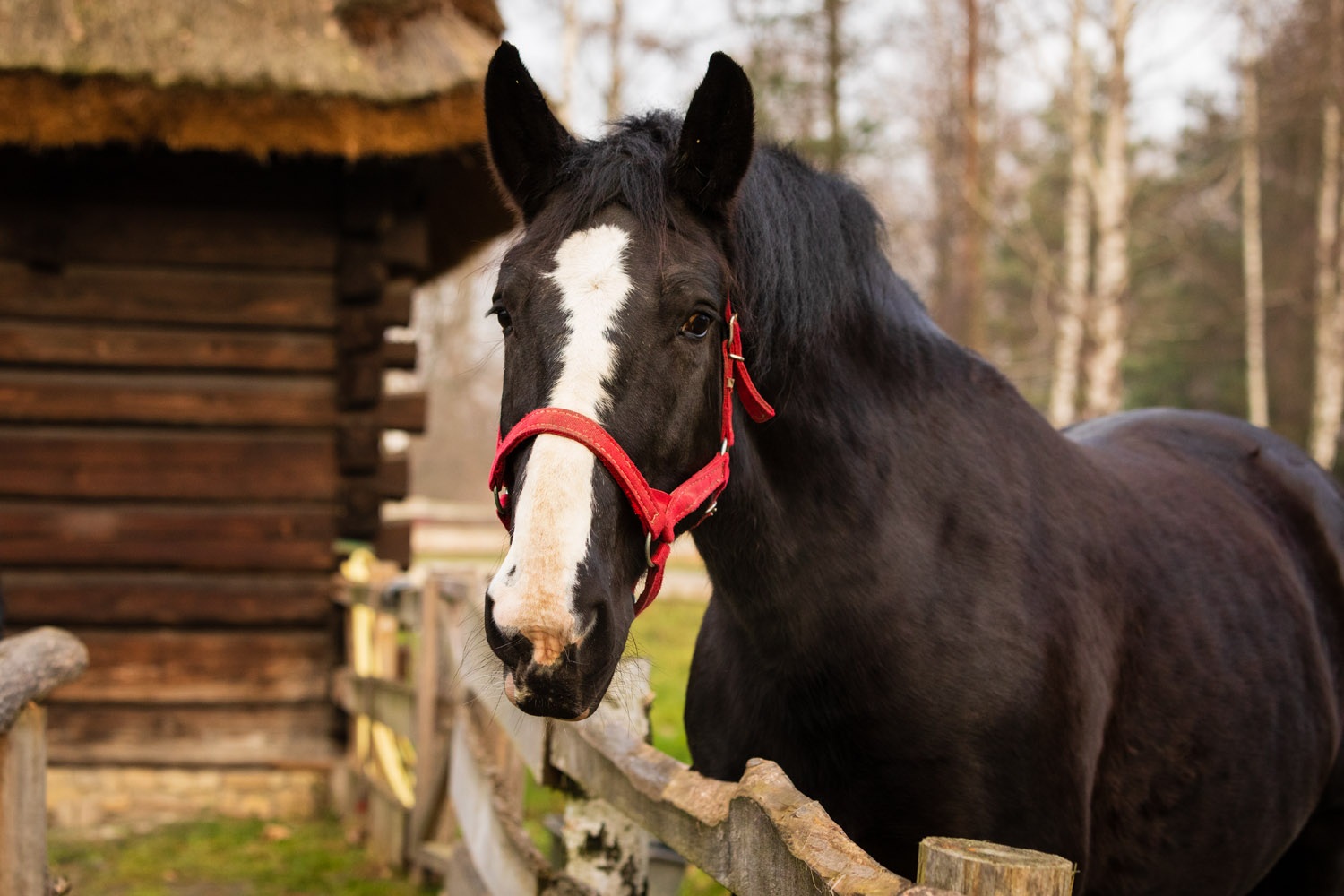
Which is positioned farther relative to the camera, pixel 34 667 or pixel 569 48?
pixel 569 48

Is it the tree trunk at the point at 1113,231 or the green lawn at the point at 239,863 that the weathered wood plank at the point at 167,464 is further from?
the tree trunk at the point at 1113,231

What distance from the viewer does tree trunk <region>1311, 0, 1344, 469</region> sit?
14062mm

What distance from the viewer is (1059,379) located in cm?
1278

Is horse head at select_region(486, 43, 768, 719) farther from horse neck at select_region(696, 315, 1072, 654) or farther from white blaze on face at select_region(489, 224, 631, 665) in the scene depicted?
horse neck at select_region(696, 315, 1072, 654)

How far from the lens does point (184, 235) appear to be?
5855 mm

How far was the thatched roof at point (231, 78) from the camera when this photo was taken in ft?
16.4

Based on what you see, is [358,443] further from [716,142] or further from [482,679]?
[716,142]

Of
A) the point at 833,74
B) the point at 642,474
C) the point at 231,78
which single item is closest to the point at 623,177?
the point at 642,474

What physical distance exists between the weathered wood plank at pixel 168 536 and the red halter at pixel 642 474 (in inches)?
173

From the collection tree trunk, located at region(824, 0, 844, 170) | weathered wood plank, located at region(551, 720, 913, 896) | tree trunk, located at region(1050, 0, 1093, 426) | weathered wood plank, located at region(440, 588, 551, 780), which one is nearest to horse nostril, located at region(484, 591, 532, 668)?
weathered wood plank, located at region(440, 588, 551, 780)

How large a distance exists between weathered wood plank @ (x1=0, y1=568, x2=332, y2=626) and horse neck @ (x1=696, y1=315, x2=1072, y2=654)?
4.20 metres

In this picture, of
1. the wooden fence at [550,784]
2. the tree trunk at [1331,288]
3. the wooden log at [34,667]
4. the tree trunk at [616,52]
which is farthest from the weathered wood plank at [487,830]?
the tree trunk at [1331,288]

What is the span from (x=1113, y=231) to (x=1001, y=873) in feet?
34.3

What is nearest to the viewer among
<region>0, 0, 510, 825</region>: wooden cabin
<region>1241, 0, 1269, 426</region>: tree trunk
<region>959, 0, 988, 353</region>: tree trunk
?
<region>0, 0, 510, 825</region>: wooden cabin
